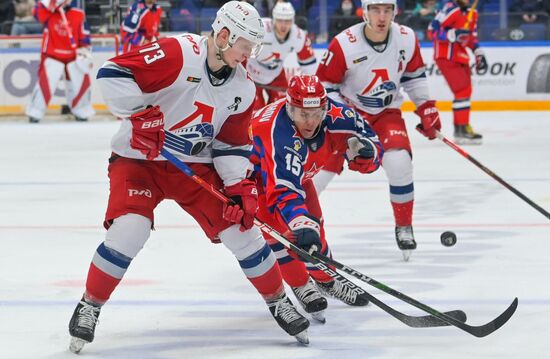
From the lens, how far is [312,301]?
3.78m

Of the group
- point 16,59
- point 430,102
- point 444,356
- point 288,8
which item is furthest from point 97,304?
point 16,59

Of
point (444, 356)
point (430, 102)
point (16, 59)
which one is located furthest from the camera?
point (16, 59)

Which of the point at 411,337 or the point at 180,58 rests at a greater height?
the point at 180,58

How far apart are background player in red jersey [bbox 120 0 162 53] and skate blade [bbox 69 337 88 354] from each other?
8319 millimetres

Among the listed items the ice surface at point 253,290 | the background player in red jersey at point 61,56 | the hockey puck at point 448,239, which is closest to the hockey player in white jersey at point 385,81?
the hockey puck at point 448,239

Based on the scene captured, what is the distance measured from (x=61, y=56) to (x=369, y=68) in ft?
23.7

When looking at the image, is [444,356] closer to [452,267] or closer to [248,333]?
[248,333]

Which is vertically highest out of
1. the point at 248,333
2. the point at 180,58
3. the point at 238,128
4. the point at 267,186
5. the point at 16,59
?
the point at 180,58

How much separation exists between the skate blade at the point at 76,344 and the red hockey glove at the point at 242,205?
55cm

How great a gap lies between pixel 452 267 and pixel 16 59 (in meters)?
8.46

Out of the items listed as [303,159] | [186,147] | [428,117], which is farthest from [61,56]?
[186,147]

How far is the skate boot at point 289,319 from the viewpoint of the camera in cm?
347

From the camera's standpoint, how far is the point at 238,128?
3.57 m

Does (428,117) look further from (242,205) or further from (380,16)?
(242,205)
